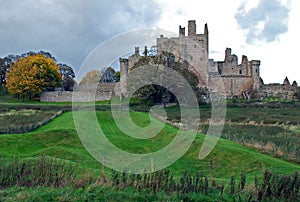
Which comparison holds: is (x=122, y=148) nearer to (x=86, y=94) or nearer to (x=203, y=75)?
(x=86, y=94)

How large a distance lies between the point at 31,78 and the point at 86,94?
32.5 feet

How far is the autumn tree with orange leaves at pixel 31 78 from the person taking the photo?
69.0 m

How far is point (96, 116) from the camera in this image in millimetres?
38312

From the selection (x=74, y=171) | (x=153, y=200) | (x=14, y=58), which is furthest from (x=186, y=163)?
(x=14, y=58)

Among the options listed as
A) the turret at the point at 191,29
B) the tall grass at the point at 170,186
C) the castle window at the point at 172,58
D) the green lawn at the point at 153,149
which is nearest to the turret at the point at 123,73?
the castle window at the point at 172,58

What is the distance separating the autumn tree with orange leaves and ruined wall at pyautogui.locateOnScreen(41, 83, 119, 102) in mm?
2108

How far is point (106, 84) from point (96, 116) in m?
34.5

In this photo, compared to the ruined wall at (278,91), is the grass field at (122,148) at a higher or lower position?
lower

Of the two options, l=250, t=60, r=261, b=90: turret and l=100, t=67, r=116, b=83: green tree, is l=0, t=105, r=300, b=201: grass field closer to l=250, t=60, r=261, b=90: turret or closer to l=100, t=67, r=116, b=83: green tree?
l=250, t=60, r=261, b=90: turret

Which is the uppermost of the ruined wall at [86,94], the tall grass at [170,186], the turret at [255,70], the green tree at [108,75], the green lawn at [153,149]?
the green tree at [108,75]

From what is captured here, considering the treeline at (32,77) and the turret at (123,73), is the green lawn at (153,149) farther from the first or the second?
the treeline at (32,77)

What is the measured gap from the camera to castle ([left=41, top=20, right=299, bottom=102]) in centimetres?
6844

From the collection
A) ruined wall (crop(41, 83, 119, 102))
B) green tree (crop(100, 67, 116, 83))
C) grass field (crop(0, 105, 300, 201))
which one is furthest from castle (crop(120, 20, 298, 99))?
grass field (crop(0, 105, 300, 201))

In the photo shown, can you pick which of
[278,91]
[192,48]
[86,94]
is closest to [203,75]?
[192,48]
